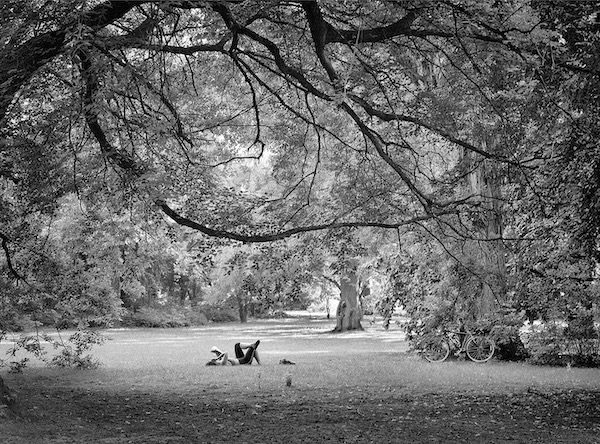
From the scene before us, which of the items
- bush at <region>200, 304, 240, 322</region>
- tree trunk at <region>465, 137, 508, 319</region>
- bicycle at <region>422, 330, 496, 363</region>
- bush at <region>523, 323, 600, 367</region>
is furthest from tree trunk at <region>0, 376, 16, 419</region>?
bush at <region>200, 304, 240, 322</region>

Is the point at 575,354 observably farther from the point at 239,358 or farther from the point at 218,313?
the point at 218,313

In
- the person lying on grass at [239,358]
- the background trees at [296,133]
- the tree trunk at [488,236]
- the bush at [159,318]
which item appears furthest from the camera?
the bush at [159,318]

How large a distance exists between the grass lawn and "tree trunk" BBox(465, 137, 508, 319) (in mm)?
1605

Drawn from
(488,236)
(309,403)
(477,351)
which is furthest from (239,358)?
(309,403)

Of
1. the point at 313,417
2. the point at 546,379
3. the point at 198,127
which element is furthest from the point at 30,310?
the point at 546,379

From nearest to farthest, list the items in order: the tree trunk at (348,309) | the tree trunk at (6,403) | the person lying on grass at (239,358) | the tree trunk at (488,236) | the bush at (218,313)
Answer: the tree trunk at (6,403) < the tree trunk at (488,236) < the person lying on grass at (239,358) < the tree trunk at (348,309) < the bush at (218,313)

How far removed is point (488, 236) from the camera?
16.8m

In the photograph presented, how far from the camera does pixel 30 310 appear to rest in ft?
44.7

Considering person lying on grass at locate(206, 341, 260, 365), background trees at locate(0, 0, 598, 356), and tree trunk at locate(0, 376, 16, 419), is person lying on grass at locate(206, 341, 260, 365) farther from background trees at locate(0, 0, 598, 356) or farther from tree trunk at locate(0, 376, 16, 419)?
tree trunk at locate(0, 376, 16, 419)

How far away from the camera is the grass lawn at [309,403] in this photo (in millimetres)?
8898

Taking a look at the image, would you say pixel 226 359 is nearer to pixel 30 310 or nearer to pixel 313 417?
pixel 30 310

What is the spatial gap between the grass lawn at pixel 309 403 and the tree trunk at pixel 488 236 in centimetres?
161

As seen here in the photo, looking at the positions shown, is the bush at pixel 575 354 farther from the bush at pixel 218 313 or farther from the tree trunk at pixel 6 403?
A: the bush at pixel 218 313

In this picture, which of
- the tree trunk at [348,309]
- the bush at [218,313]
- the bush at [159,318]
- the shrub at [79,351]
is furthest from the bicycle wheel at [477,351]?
the bush at [218,313]
